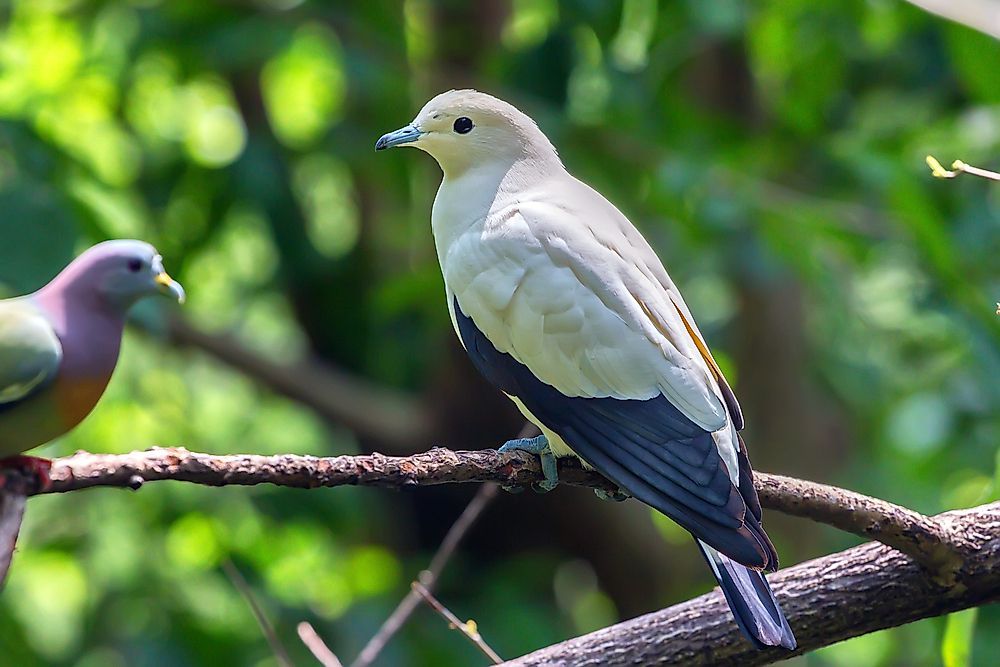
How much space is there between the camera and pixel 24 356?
5.58ft

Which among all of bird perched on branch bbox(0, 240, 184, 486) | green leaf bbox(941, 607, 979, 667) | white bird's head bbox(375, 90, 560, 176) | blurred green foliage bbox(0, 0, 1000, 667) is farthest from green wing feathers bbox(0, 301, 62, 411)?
green leaf bbox(941, 607, 979, 667)

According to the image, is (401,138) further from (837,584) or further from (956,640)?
(956,640)

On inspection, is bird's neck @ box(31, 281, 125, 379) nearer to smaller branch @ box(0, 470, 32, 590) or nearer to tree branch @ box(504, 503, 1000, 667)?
smaller branch @ box(0, 470, 32, 590)

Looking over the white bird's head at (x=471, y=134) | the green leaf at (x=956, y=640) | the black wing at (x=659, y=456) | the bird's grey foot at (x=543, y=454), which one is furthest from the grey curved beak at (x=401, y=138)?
the green leaf at (x=956, y=640)

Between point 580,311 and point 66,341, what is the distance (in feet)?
4.22

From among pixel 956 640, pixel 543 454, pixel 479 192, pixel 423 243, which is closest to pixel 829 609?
pixel 956 640

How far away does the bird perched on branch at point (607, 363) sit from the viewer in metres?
2.52

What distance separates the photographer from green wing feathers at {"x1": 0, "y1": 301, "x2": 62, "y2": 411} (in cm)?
169

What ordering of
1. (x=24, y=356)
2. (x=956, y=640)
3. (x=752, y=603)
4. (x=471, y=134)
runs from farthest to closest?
(x=471, y=134)
(x=956, y=640)
(x=752, y=603)
(x=24, y=356)

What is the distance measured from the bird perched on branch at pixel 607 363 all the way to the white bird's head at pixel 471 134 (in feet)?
0.57

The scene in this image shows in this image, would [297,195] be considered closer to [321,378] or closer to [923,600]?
[321,378]

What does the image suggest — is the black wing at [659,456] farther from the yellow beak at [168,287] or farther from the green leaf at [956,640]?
the yellow beak at [168,287]

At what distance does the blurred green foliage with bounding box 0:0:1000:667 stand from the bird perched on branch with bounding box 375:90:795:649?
4.63ft

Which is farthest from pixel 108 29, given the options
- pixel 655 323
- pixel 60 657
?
pixel 655 323
